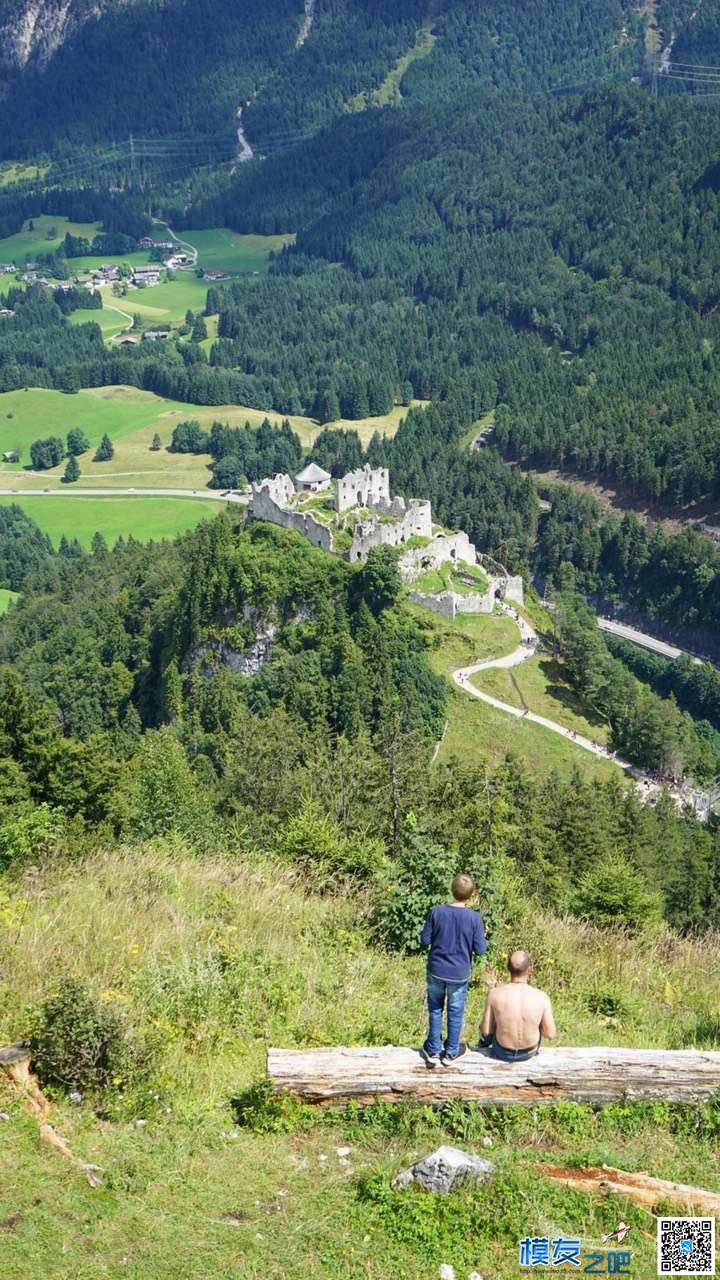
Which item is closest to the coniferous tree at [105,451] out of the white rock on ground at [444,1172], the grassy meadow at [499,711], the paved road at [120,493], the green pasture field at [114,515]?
the paved road at [120,493]

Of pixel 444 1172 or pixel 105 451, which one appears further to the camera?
pixel 105 451

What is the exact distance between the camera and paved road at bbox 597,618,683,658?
123562 millimetres

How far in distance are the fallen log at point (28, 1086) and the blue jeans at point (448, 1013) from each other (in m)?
5.20

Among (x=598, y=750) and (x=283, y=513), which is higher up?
(x=283, y=513)

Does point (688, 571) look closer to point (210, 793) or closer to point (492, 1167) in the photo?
point (210, 793)

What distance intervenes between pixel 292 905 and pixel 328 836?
711 centimetres

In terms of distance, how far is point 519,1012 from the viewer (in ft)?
49.5

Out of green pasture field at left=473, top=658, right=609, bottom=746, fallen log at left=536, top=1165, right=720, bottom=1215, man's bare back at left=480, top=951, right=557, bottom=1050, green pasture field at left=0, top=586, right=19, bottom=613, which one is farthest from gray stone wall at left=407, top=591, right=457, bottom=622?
fallen log at left=536, top=1165, right=720, bottom=1215

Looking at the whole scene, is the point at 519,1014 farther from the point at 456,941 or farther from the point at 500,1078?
the point at 456,941

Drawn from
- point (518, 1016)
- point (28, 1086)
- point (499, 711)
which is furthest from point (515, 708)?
point (28, 1086)

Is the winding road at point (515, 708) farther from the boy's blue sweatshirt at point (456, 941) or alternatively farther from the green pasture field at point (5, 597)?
the green pasture field at point (5, 597)

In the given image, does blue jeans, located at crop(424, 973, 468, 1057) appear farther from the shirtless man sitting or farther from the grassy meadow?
the grassy meadow

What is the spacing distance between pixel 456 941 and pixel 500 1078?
1.95 m

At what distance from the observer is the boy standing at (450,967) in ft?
50.5
